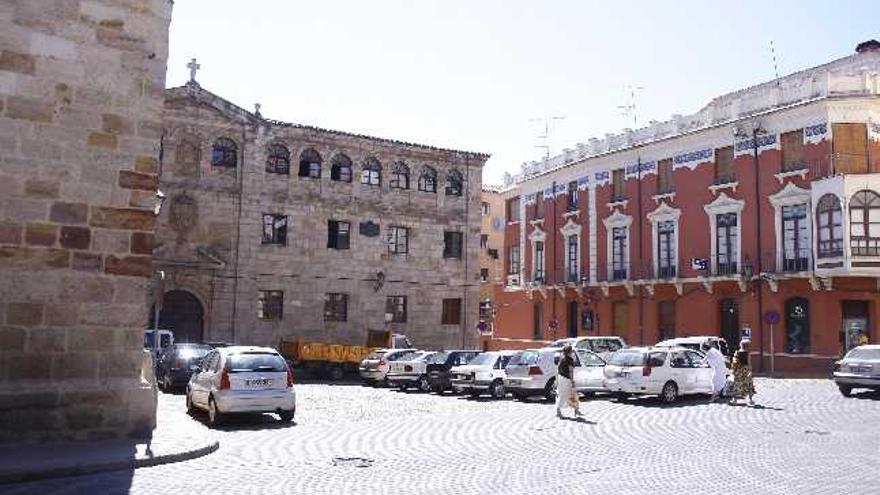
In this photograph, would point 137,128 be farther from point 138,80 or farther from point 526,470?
point 526,470

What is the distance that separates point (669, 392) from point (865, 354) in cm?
599

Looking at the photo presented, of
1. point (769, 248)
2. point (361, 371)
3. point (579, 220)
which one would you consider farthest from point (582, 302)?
point (361, 371)

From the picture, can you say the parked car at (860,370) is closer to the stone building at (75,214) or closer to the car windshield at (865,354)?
the car windshield at (865,354)

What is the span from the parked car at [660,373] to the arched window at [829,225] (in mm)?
13129

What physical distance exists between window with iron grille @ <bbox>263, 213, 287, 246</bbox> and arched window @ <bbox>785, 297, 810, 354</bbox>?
865 inches

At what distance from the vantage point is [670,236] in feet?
124

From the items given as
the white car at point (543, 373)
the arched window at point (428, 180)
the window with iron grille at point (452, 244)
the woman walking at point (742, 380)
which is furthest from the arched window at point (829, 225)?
the arched window at point (428, 180)

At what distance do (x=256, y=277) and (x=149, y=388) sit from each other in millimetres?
19884

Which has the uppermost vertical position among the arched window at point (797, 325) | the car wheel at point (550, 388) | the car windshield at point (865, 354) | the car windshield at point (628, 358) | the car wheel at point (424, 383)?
the arched window at point (797, 325)

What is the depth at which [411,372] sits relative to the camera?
24.0 meters

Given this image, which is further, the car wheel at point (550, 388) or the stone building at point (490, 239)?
the stone building at point (490, 239)

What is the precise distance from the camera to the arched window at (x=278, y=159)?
3259 centimetres

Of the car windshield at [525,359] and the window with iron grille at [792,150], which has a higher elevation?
the window with iron grille at [792,150]

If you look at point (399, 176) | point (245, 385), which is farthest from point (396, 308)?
point (245, 385)
